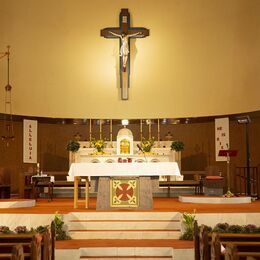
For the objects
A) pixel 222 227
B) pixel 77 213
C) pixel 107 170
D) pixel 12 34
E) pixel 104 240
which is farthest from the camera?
pixel 12 34

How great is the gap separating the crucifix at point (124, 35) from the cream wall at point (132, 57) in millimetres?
274

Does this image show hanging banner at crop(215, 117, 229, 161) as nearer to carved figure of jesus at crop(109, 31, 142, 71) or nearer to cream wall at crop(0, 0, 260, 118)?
cream wall at crop(0, 0, 260, 118)

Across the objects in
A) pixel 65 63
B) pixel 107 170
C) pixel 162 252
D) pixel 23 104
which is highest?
pixel 65 63

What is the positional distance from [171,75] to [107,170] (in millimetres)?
5810

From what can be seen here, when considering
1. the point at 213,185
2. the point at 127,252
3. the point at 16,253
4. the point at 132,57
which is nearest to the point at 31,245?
the point at 16,253

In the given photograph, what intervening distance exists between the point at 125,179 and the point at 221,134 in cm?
545

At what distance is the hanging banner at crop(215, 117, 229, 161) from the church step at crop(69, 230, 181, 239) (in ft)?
20.1

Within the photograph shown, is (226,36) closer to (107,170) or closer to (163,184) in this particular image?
(163,184)

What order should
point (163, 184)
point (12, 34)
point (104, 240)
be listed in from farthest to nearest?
1. point (12, 34)
2. point (163, 184)
3. point (104, 240)

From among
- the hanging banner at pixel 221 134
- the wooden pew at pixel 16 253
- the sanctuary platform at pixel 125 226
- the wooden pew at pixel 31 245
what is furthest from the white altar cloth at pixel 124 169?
the wooden pew at pixel 16 253

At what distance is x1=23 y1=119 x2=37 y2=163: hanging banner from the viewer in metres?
14.1

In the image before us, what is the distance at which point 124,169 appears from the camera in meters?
9.28

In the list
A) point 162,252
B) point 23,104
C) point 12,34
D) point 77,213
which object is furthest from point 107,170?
point 12,34

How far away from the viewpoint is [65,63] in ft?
47.7
